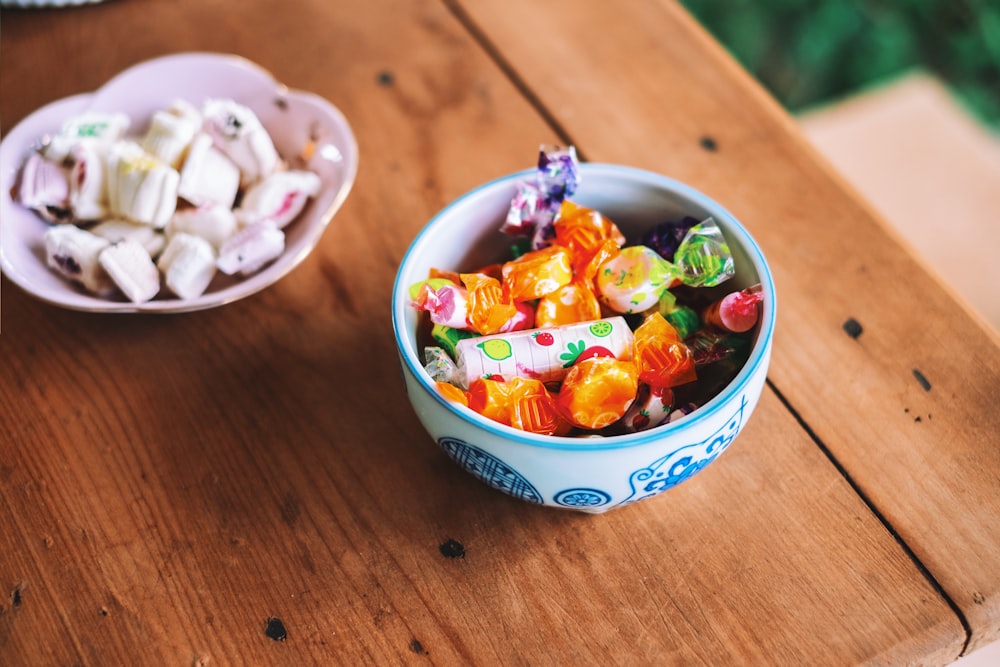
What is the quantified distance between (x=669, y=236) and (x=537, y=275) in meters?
0.11

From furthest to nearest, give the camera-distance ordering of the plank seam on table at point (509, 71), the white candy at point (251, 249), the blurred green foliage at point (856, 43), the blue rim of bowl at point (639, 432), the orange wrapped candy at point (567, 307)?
the blurred green foliage at point (856, 43)
the plank seam on table at point (509, 71)
the white candy at point (251, 249)
the orange wrapped candy at point (567, 307)
the blue rim of bowl at point (639, 432)

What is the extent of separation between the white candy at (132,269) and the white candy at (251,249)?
6 centimetres

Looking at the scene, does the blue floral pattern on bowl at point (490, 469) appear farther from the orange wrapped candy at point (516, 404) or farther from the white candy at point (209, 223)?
the white candy at point (209, 223)

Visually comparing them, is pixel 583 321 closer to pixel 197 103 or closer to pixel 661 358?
pixel 661 358

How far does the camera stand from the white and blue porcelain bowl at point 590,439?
557mm

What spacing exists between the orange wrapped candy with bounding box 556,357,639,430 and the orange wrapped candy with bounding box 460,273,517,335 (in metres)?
0.08

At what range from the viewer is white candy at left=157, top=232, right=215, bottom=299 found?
0.74 meters

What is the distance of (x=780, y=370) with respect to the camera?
2.48 ft

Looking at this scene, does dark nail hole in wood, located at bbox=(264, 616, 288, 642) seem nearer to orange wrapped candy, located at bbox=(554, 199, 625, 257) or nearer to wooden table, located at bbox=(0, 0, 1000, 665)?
wooden table, located at bbox=(0, 0, 1000, 665)

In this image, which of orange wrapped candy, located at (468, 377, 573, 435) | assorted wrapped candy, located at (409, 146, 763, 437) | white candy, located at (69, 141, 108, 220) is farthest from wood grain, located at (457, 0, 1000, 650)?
white candy, located at (69, 141, 108, 220)

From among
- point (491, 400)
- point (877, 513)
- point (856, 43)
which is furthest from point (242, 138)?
point (856, 43)

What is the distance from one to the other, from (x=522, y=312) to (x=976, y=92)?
1.87 m

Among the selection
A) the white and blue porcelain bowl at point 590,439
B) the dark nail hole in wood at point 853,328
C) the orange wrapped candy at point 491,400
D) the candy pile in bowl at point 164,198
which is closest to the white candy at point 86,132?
the candy pile in bowl at point 164,198

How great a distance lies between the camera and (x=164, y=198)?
769mm
